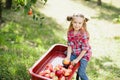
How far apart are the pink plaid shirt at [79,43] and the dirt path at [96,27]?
3.11 meters

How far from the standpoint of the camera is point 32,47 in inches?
314

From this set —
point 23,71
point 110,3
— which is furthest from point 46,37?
point 110,3

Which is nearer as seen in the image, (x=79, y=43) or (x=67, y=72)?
(x=67, y=72)

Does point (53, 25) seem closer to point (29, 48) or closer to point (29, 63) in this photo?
point (29, 48)

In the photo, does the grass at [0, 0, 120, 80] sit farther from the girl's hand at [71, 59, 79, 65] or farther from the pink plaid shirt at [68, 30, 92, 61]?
the girl's hand at [71, 59, 79, 65]

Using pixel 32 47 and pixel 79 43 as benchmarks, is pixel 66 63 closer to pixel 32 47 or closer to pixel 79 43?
pixel 79 43

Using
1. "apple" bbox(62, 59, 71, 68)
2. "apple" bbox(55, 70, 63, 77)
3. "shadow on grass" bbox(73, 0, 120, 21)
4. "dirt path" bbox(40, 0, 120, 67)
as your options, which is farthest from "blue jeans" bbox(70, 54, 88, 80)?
"shadow on grass" bbox(73, 0, 120, 21)

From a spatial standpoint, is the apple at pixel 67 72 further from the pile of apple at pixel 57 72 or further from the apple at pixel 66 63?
the apple at pixel 66 63

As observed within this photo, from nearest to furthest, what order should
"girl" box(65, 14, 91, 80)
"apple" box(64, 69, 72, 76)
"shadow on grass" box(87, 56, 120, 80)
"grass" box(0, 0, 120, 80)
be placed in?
"apple" box(64, 69, 72, 76) < "girl" box(65, 14, 91, 80) < "grass" box(0, 0, 120, 80) < "shadow on grass" box(87, 56, 120, 80)

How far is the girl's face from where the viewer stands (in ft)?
16.5

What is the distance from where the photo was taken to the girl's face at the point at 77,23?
5027mm

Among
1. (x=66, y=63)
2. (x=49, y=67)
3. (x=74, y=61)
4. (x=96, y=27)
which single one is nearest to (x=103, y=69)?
(x=74, y=61)

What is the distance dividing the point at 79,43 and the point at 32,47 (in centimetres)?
296

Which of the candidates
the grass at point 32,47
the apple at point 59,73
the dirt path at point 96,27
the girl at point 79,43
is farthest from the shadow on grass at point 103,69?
the apple at point 59,73
